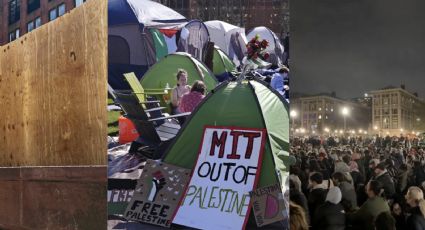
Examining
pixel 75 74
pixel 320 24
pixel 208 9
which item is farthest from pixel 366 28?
pixel 75 74

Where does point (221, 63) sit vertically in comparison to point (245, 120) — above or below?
above

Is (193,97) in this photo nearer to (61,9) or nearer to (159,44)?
(159,44)

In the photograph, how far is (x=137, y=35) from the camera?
3.65 m

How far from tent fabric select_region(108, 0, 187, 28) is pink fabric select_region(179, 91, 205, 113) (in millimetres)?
510

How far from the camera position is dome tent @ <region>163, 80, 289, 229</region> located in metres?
3.18

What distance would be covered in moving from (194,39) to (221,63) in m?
0.28

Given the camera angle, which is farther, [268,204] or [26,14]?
[26,14]

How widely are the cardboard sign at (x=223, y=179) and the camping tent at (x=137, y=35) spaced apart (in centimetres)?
68

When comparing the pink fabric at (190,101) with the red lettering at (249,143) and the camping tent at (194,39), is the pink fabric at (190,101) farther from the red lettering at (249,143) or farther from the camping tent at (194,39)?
the red lettering at (249,143)

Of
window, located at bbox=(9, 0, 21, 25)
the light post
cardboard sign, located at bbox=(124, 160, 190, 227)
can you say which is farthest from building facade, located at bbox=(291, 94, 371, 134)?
window, located at bbox=(9, 0, 21, 25)

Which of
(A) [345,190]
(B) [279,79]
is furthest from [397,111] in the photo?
(B) [279,79]

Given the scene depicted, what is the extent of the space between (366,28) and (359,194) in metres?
1.12

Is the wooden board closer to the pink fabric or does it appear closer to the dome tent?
the pink fabric

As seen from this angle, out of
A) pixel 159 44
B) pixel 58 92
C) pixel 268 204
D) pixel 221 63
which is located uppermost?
pixel 159 44
